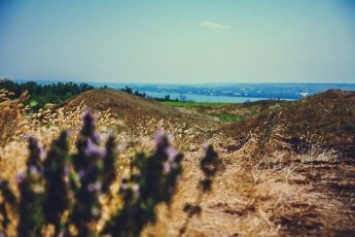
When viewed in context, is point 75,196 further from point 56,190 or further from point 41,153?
point 41,153

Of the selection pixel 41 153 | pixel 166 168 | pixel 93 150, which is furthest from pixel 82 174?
pixel 166 168

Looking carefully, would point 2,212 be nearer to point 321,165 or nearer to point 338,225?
point 338,225

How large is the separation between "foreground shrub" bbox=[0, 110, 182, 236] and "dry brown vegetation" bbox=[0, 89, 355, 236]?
225 mm

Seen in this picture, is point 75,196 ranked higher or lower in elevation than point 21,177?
lower

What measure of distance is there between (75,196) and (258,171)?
14.0 ft

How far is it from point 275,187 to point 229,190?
66 centimetres

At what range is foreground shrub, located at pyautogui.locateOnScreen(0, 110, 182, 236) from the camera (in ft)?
9.55

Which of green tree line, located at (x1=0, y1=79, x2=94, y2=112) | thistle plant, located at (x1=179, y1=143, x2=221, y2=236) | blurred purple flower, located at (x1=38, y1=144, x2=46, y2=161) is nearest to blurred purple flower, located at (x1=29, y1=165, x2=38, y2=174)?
blurred purple flower, located at (x1=38, y1=144, x2=46, y2=161)

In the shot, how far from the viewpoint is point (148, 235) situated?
130 inches

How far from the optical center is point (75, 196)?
3.00 metres

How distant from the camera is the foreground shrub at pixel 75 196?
2.91m

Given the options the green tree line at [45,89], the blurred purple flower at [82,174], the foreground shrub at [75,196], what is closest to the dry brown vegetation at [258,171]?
the foreground shrub at [75,196]

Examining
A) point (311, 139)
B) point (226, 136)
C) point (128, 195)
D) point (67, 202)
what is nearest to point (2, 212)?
point (67, 202)

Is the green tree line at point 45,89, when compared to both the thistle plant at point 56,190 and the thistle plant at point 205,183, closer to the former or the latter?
the thistle plant at point 205,183
